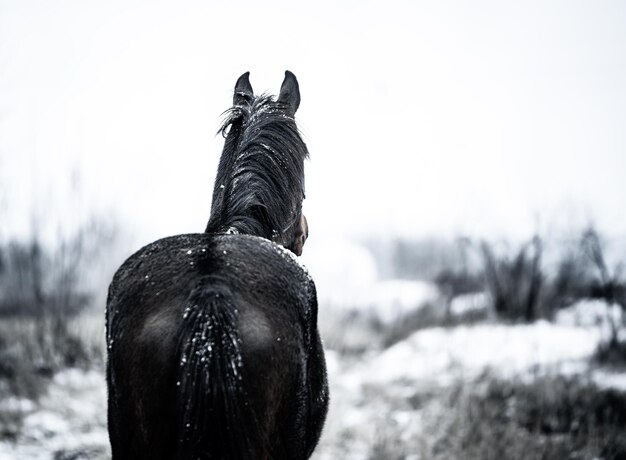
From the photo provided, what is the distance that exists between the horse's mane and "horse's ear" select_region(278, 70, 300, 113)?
9.4 inches

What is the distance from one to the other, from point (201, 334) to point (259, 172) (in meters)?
1.23

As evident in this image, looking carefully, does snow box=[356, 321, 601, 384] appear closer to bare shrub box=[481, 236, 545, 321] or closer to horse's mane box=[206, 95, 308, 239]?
bare shrub box=[481, 236, 545, 321]

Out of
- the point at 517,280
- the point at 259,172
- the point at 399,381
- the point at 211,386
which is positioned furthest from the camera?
the point at 517,280

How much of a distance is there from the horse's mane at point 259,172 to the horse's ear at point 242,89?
9 cm

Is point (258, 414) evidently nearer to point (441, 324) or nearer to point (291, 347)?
point (291, 347)

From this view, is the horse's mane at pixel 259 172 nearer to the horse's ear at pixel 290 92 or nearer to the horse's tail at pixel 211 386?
the horse's ear at pixel 290 92

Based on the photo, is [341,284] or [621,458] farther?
[341,284]

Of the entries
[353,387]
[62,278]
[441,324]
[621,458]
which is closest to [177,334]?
[621,458]

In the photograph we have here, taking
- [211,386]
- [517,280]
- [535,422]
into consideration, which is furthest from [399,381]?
[211,386]

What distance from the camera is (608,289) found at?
10297 millimetres

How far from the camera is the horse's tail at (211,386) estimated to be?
1745mm

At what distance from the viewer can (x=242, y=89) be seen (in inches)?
156

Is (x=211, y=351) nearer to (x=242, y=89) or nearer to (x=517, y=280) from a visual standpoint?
(x=242, y=89)

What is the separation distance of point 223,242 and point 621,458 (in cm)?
615
